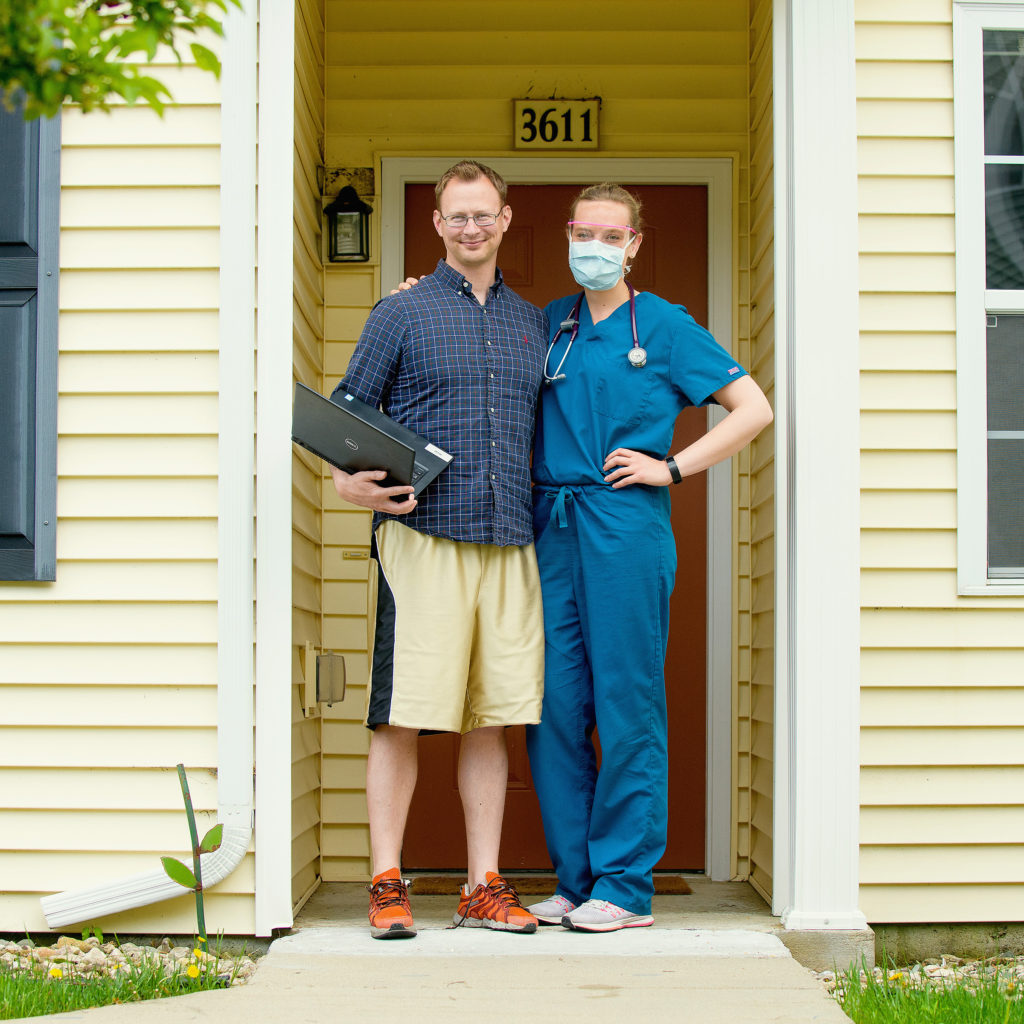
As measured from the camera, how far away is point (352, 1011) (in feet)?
7.71

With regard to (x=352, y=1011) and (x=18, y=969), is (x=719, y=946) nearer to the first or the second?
(x=352, y=1011)

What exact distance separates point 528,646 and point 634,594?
283 mm

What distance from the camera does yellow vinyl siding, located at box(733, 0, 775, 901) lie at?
3.32m

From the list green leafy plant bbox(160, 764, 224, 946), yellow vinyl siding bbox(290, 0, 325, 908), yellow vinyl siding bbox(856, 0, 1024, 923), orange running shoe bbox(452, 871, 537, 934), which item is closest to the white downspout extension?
green leafy plant bbox(160, 764, 224, 946)

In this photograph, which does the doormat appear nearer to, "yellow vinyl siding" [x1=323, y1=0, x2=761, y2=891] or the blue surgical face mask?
"yellow vinyl siding" [x1=323, y1=0, x2=761, y2=891]

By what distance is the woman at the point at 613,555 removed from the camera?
282 centimetres

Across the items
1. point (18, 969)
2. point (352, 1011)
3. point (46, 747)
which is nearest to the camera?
point (352, 1011)

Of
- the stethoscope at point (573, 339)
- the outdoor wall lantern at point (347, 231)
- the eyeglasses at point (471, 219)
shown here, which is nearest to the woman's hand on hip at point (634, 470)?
the stethoscope at point (573, 339)

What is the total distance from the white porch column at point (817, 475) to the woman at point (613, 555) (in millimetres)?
262

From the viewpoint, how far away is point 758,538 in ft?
11.6

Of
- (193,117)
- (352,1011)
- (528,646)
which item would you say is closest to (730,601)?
(528,646)

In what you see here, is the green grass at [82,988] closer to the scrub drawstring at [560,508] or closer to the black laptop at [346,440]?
the black laptop at [346,440]

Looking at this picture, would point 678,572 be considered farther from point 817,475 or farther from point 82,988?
point 82,988

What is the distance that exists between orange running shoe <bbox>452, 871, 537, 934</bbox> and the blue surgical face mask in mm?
1455
